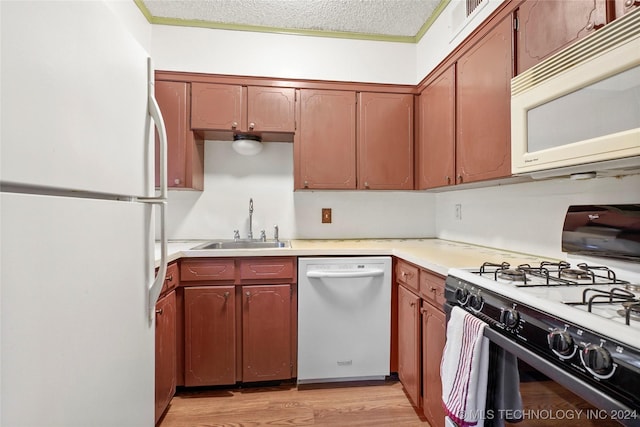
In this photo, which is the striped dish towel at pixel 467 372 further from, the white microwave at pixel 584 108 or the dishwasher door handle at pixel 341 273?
the dishwasher door handle at pixel 341 273

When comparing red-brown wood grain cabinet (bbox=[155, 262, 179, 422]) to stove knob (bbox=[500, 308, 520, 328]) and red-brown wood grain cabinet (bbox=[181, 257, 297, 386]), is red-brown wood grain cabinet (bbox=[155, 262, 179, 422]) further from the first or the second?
stove knob (bbox=[500, 308, 520, 328])

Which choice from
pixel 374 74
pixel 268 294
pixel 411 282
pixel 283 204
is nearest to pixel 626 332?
pixel 411 282

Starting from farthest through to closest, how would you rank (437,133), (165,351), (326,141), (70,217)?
(326,141)
(437,133)
(165,351)
(70,217)

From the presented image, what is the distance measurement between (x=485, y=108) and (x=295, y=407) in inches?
76.2

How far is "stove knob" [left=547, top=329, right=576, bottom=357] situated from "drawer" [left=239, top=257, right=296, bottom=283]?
4.58 feet

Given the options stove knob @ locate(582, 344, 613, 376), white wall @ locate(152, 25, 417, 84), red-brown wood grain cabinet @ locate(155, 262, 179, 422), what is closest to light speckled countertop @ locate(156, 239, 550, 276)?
red-brown wood grain cabinet @ locate(155, 262, 179, 422)

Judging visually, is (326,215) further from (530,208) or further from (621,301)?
(621,301)

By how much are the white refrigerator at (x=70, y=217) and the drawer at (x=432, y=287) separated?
1.19 metres

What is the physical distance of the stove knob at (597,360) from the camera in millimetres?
602

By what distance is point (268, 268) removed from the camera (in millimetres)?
1900

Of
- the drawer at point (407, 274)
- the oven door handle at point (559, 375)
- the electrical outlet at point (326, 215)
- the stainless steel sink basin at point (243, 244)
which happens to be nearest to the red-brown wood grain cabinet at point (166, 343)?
the stainless steel sink basin at point (243, 244)

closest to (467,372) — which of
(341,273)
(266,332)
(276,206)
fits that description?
(341,273)

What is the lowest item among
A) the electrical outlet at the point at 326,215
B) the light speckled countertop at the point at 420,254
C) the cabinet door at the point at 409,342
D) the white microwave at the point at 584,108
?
the cabinet door at the point at 409,342

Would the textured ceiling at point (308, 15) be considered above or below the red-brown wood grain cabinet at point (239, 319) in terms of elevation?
above
